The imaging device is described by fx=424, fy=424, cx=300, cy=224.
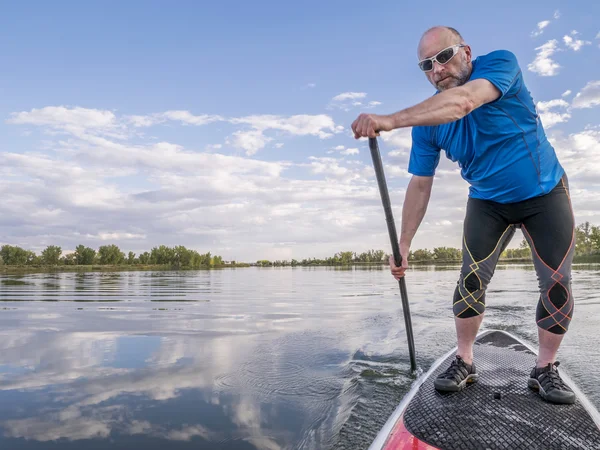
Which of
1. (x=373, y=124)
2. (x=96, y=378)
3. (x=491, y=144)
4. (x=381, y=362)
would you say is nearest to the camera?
(x=373, y=124)

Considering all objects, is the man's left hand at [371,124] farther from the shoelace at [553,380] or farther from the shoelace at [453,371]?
the shoelace at [553,380]

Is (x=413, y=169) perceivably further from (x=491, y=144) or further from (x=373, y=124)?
(x=373, y=124)

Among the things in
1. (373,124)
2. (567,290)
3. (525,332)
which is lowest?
(525,332)

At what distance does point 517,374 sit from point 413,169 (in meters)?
1.85

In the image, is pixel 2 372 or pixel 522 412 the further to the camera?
pixel 2 372

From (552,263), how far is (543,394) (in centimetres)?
92

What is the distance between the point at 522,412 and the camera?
2.54 m

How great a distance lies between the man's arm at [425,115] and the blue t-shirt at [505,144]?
476 mm

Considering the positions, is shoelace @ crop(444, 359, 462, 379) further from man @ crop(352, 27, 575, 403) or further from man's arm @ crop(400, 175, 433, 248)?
man's arm @ crop(400, 175, 433, 248)

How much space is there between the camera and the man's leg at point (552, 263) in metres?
3.08

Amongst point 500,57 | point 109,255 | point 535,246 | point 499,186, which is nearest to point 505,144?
point 499,186

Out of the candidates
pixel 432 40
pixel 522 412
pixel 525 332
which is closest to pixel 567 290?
pixel 522 412

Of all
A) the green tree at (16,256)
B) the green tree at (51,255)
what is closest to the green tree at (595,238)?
the green tree at (51,255)

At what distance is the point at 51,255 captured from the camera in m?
102
